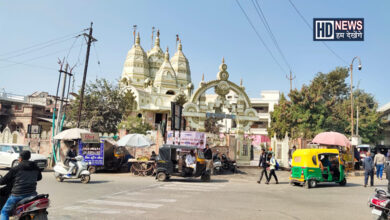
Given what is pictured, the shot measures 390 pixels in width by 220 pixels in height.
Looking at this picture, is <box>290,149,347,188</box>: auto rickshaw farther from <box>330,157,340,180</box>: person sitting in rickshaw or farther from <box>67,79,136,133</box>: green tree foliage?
<box>67,79,136,133</box>: green tree foliage

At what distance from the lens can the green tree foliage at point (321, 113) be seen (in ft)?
121

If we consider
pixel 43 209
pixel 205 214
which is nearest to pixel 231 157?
pixel 205 214

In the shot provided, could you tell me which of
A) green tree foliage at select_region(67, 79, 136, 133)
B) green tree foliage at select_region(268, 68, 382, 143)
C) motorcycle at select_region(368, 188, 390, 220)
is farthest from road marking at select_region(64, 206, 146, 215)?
green tree foliage at select_region(268, 68, 382, 143)

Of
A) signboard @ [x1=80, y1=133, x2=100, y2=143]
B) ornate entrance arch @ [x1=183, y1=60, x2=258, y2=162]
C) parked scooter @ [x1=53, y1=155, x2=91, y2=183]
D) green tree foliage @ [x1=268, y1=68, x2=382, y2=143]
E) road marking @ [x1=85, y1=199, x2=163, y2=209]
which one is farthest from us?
green tree foliage @ [x1=268, y1=68, x2=382, y2=143]

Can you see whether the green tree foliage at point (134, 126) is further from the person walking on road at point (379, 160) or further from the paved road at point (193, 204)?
the paved road at point (193, 204)

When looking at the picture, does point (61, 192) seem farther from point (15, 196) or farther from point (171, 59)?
point (171, 59)

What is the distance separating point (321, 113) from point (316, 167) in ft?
79.3

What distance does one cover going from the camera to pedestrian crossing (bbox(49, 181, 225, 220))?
7.84 meters

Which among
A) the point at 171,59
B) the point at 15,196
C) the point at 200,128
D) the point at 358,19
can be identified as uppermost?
the point at 171,59

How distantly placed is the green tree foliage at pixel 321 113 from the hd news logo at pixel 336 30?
18602 millimetres

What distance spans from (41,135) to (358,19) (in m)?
23.5

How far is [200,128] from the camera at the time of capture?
26.0m

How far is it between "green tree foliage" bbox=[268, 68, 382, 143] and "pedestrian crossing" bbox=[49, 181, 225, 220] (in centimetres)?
2491

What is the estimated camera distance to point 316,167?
14445 mm
